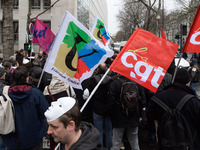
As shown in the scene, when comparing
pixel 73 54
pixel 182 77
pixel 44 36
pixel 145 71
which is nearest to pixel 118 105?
pixel 145 71

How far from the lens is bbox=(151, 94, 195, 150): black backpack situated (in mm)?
2670

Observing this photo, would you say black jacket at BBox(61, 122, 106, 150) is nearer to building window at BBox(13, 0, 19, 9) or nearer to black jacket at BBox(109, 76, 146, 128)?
black jacket at BBox(109, 76, 146, 128)

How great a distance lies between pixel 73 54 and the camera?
3.37m

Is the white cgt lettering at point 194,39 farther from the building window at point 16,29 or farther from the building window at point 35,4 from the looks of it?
the building window at point 35,4

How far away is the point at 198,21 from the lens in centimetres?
314

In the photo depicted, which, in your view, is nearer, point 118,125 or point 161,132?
point 161,132

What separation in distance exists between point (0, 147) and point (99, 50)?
2365 millimetres

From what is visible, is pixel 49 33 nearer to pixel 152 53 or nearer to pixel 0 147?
pixel 0 147

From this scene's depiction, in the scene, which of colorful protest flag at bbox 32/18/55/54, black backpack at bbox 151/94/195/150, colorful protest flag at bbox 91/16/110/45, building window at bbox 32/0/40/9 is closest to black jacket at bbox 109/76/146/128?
black backpack at bbox 151/94/195/150

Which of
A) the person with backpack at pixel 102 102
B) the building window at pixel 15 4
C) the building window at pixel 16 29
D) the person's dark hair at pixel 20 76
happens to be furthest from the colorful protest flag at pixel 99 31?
the building window at pixel 15 4

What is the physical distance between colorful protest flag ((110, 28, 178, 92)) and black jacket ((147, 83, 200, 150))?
0.26 m

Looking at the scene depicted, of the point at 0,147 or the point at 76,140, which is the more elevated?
the point at 76,140

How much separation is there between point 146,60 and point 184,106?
838 millimetres

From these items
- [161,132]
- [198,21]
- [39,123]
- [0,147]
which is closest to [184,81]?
[161,132]
